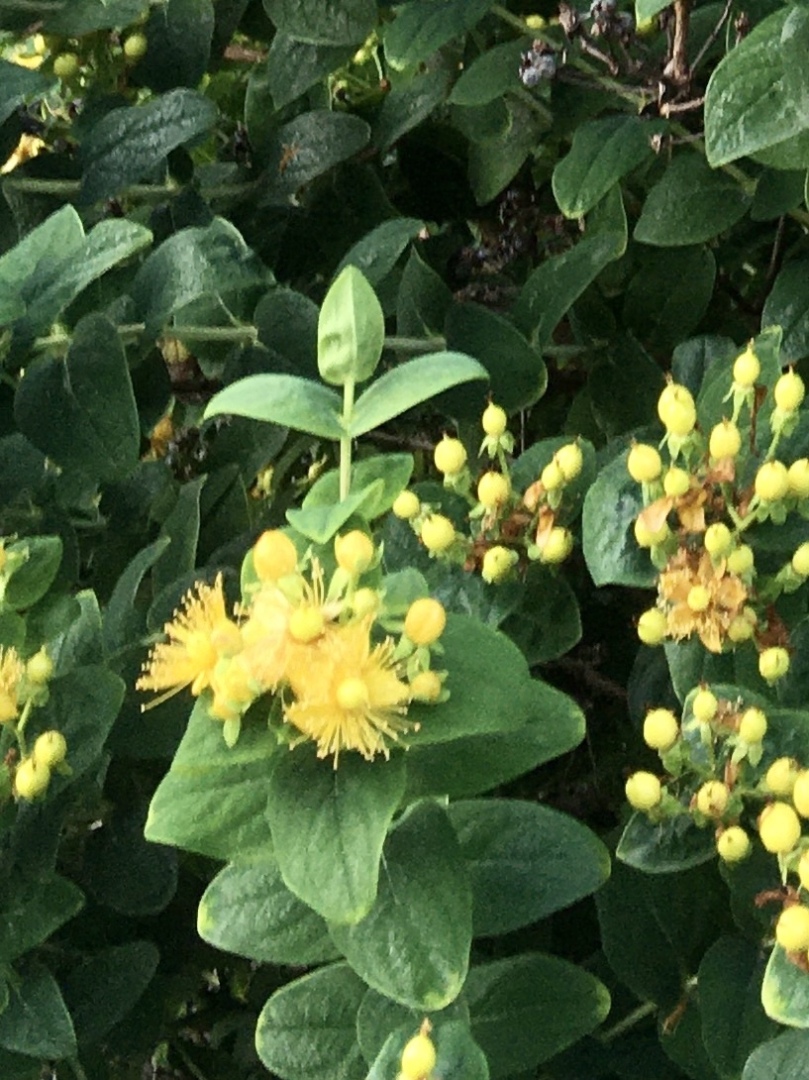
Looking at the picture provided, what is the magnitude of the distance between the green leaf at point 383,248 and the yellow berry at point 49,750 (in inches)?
12.1

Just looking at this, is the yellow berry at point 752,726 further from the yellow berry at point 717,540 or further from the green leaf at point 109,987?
the green leaf at point 109,987

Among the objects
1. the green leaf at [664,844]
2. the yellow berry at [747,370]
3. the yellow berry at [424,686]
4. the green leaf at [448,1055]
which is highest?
the yellow berry at [747,370]

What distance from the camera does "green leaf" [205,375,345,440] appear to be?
44 cm

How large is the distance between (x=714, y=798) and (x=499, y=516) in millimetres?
160

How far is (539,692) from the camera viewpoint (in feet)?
1.53

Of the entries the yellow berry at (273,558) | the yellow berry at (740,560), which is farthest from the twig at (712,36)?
the yellow berry at (273,558)

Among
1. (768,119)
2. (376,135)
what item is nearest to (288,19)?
(376,135)

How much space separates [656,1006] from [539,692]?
221 millimetres

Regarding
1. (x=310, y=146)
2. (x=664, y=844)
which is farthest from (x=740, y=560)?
(x=310, y=146)

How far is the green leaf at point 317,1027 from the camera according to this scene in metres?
0.51

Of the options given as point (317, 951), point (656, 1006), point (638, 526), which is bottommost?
point (656, 1006)

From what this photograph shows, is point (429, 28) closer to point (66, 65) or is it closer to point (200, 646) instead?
point (66, 65)

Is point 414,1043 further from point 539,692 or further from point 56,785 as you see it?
point 56,785

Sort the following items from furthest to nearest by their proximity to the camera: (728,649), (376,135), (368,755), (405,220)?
(376,135)
(405,220)
(728,649)
(368,755)
